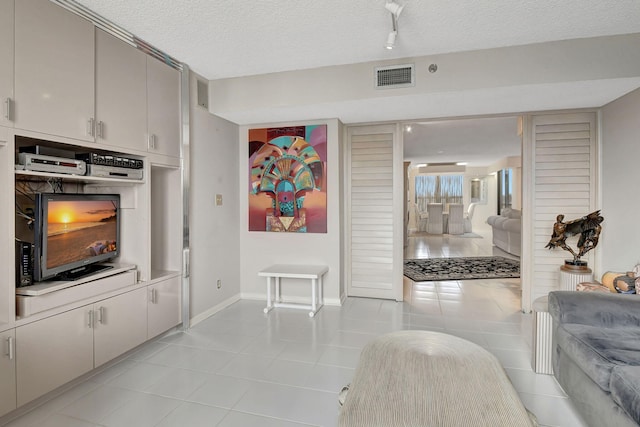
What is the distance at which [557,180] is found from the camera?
11.1 ft

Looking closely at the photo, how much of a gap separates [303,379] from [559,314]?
1688mm

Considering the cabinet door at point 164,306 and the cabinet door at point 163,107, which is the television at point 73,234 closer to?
the cabinet door at point 164,306

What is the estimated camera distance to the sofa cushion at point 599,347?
Answer: 5.01 feet

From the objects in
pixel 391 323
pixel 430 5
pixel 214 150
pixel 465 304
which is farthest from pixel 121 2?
pixel 465 304

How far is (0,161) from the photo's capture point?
5.69ft

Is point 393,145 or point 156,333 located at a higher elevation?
point 393,145

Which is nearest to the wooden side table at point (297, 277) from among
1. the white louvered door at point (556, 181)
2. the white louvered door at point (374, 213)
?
the white louvered door at point (374, 213)

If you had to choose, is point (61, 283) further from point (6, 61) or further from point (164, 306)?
point (6, 61)

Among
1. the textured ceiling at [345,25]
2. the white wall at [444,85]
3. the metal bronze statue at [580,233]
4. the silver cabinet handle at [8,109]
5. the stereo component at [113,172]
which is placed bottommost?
the metal bronze statue at [580,233]

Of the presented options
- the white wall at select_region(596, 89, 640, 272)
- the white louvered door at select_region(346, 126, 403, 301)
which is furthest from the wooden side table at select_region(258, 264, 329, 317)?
the white wall at select_region(596, 89, 640, 272)

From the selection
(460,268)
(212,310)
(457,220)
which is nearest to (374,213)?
(212,310)

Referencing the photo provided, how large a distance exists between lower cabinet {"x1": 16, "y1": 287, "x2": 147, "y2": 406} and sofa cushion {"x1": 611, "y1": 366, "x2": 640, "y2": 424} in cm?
290

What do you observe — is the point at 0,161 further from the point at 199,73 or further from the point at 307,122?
the point at 307,122

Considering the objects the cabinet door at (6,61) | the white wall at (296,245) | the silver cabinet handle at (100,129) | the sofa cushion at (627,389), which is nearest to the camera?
the sofa cushion at (627,389)
